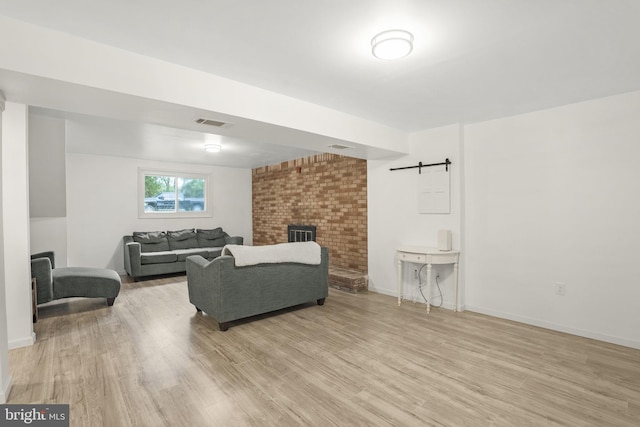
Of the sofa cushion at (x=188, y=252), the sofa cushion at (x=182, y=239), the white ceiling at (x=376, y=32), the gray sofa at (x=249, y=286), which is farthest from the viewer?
the sofa cushion at (x=182, y=239)

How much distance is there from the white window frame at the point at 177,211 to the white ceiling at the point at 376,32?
16.5 ft

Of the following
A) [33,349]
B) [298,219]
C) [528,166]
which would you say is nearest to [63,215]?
[33,349]

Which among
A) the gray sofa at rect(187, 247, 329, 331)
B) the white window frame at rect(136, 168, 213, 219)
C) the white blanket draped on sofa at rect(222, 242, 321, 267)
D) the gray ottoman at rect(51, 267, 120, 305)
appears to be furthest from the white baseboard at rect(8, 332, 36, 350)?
the white window frame at rect(136, 168, 213, 219)

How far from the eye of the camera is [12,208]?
→ 9.06 ft

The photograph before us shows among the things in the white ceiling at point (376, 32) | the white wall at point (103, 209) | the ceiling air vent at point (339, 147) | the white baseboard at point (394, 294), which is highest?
the white ceiling at point (376, 32)

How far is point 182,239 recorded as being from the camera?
6672mm

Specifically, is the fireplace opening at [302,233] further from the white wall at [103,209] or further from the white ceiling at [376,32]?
the white ceiling at [376,32]

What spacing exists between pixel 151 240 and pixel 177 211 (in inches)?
42.8

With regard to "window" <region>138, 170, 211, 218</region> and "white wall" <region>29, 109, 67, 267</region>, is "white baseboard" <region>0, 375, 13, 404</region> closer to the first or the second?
"white wall" <region>29, 109, 67, 267</region>

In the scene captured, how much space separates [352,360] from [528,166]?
2.82 metres

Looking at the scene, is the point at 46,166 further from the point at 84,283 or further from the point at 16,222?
the point at 84,283

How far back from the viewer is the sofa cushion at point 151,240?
6.15 m

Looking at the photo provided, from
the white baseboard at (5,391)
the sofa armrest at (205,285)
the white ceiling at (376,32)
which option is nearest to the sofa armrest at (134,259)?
the sofa armrest at (205,285)

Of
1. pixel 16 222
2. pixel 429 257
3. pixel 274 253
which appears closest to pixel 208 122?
pixel 274 253
